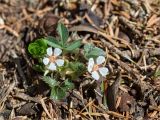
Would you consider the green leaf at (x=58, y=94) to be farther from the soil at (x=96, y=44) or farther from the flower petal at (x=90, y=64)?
the flower petal at (x=90, y=64)

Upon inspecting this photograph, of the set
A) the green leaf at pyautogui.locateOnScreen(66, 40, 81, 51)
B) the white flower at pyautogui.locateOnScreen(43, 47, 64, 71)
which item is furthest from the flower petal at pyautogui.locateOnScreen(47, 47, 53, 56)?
the green leaf at pyautogui.locateOnScreen(66, 40, 81, 51)

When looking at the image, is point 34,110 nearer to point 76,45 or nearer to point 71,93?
point 71,93

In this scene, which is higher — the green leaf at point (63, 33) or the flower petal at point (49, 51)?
the green leaf at point (63, 33)

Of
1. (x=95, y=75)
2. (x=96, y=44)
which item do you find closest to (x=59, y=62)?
(x=95, y=75)

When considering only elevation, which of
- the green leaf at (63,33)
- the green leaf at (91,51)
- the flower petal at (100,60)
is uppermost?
the green leaf at (63,33)

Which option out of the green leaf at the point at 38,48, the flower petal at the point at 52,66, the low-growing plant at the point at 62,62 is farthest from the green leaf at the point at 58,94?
the green leaf at the point at 38,48

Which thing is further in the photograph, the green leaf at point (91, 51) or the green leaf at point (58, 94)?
the green leaf at point (91, 51)
